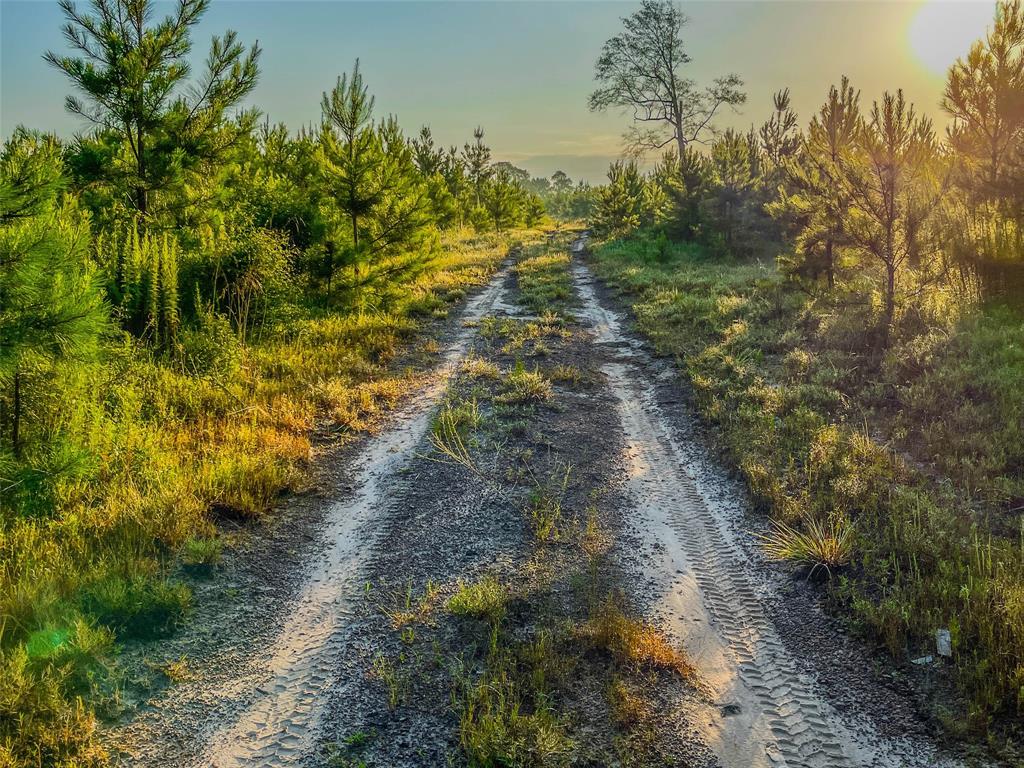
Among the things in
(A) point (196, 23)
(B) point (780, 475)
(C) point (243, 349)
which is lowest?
(B) point (780, 475)

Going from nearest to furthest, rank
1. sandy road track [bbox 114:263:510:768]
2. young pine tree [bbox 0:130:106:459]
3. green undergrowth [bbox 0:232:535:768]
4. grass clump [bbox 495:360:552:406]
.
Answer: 1. sandy road track [bbox 114:263:510:768]
2. green undergrowth [bbox 0:232:535:768]
3. young pine tree [bbox 0:130:106:459]
4. grass clump [bbox 495:360:552:406]

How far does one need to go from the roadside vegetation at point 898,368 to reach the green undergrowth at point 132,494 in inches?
189

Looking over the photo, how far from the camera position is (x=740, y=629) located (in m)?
4.14

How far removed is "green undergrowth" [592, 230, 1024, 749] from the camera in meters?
3.73

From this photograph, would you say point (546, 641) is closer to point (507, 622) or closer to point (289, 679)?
point (507, 622)

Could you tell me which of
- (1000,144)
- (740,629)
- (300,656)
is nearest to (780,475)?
(740,629)

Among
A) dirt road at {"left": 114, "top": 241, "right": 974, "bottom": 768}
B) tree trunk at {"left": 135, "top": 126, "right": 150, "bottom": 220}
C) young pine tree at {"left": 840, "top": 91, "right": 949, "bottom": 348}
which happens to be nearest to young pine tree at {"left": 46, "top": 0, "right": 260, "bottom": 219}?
tree trunk at {"left": 135, "top": 126, "right": 150, "bottom": 220}

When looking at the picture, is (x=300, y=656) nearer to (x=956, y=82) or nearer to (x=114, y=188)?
(x=114, y=188)

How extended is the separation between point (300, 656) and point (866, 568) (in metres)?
4.19

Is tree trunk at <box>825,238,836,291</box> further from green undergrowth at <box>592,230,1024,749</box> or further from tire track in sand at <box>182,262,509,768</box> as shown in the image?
tire track in sand at <box>182,262,509,768</box>

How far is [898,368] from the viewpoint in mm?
8078

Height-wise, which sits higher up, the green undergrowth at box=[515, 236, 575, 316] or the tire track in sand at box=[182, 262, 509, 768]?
the green undergrowth at box=[515, 236, 575, 316]

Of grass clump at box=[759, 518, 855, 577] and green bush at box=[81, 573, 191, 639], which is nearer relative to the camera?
green bush at box=[81, 573, 191, 639]

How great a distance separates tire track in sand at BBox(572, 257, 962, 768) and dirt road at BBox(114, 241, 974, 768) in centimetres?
1
